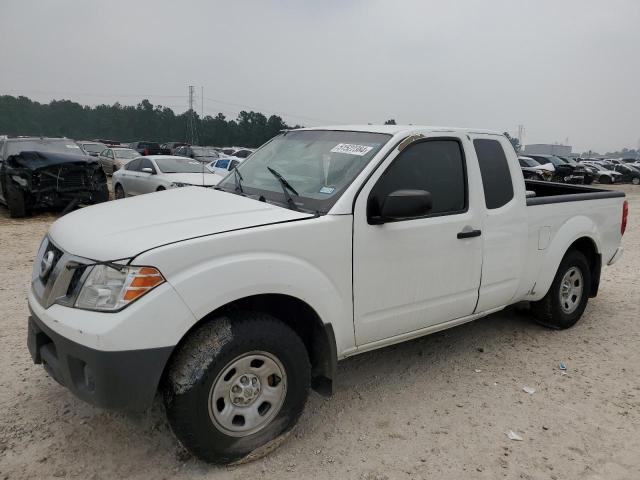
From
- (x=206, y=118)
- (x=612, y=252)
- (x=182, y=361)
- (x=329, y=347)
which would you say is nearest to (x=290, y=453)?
(x=329, y=347)

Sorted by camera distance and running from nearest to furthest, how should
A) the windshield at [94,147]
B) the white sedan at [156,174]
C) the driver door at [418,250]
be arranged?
1. the driver door at [418,250]
2. the white sedan at [156,174]
3. the windshield at [94,147]

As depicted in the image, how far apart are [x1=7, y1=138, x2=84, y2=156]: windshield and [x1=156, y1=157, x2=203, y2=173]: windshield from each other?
1.83 m

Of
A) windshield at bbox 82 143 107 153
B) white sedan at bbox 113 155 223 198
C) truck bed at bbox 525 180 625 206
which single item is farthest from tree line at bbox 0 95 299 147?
truck bed at bbox 525 180 625 206

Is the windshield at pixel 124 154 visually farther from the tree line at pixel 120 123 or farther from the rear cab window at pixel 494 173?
the tree line at pixel 120 123

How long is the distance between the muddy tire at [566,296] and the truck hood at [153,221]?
297cm

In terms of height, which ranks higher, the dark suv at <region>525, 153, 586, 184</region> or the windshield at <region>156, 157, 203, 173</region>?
the windshield at <region>156, 157, 203, 173</region>

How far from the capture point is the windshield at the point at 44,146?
10891 millimetres

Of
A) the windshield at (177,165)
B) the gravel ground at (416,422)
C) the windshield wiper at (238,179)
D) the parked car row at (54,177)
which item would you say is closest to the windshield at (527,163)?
the windshield at (177,165)

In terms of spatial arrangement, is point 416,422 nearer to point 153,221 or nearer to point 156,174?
point 153,221

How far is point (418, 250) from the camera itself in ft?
10.5

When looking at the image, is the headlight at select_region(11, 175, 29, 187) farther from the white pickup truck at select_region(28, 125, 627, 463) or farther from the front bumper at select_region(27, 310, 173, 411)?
the front bumper at select_region(27, 310, 173, 411)

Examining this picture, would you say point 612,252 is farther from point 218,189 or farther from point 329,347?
point 218,189

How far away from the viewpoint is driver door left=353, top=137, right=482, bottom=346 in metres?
2.98

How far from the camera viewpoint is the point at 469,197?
3.54 meters
